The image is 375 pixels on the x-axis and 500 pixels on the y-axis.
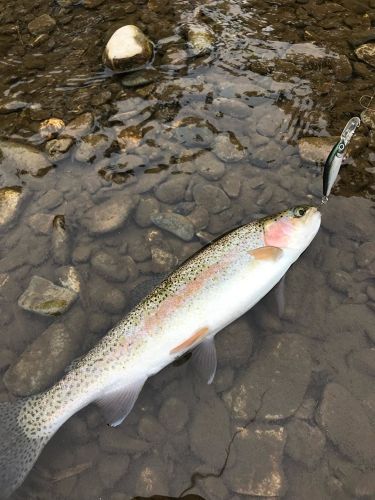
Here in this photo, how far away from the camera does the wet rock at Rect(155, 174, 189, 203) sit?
A: 14.2 feet

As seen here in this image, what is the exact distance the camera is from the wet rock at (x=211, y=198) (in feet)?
13.9

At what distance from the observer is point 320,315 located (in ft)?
12.1

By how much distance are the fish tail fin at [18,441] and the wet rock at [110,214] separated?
1661 mm

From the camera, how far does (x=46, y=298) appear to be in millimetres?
3730

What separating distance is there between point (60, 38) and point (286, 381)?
563cm

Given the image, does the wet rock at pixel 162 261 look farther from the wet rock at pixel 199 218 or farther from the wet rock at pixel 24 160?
the wet rock at pixel 24 160

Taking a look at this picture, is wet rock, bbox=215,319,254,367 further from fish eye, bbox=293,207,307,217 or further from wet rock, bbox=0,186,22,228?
wet rock, bbox=0,186,22,228

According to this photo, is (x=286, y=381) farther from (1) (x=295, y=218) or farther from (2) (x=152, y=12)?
(2) (x=152, y=12)

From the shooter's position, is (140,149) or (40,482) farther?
(140,149)

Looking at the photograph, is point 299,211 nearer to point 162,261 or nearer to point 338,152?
point 338,152

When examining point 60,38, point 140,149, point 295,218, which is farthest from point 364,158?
point 60,38

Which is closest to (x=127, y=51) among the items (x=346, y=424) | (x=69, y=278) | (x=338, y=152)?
(x=69, y=278)

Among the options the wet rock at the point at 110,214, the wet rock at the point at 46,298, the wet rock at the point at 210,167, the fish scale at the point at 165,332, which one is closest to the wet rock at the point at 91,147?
the wet rock at the point at 110,214

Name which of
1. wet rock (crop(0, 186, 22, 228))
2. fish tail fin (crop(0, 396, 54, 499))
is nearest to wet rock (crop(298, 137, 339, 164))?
wet rock (crop(0, 186, 22, 228))
